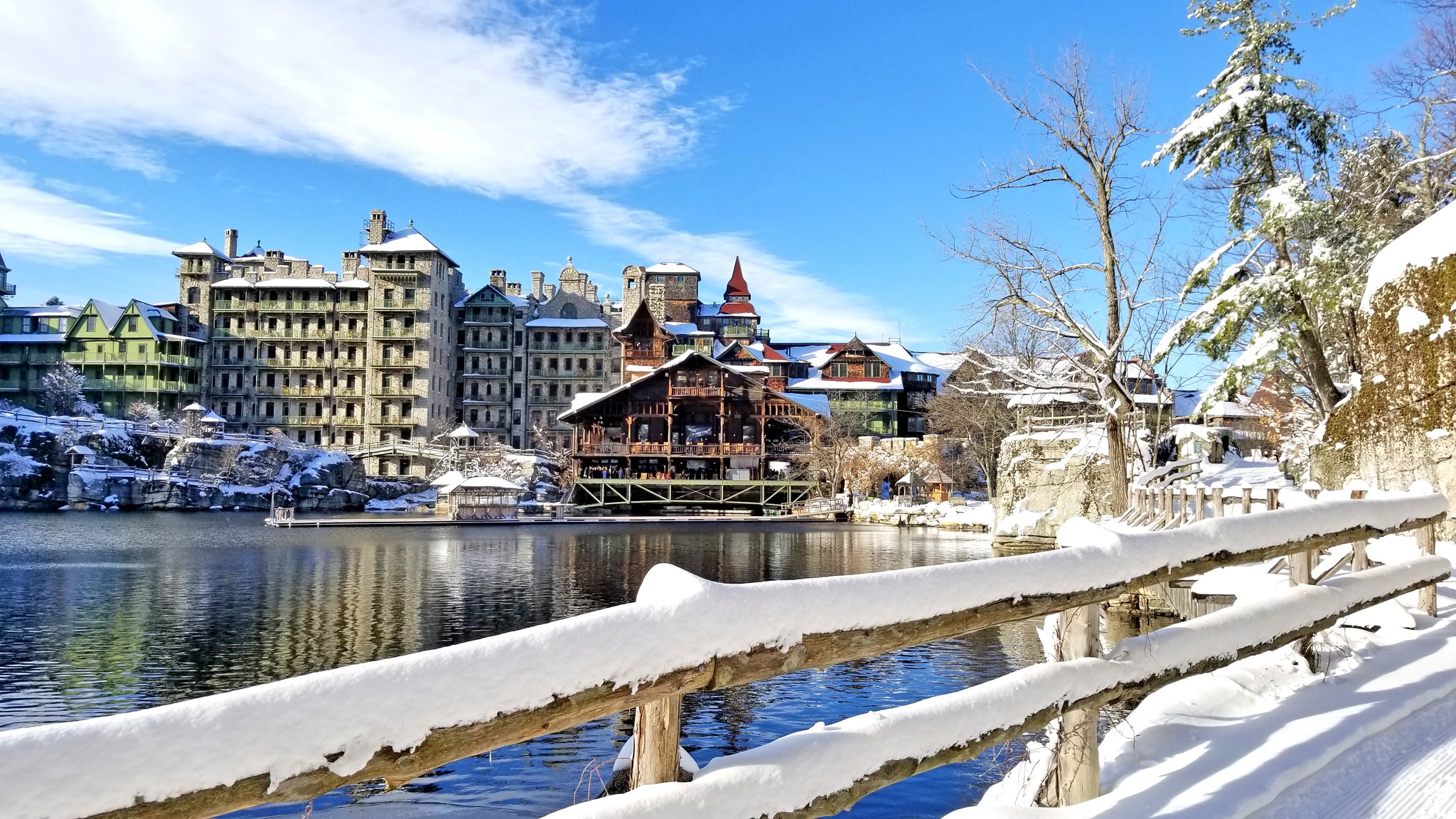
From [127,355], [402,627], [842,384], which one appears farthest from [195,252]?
[402,627]

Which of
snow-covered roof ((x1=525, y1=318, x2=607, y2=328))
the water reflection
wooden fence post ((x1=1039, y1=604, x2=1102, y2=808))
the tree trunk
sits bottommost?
the water reflection

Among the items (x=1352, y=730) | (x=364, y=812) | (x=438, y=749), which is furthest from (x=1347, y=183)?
(x=438, y=749)

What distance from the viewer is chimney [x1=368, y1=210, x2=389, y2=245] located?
8050cm

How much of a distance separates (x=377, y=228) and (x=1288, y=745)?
278 feet

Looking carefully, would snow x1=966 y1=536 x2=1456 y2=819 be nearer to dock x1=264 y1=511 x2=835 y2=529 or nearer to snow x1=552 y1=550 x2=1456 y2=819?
snow x1=552 y1=550 x2=1456 y2=819

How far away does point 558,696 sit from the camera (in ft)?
7.35

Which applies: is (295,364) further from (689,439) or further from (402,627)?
(402,627)

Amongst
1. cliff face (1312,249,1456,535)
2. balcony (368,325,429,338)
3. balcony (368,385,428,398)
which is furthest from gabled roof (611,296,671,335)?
cliff face (1312,249,1456,535)

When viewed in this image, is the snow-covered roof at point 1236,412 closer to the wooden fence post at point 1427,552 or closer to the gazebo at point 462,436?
the wooden fence post at point 1427,552

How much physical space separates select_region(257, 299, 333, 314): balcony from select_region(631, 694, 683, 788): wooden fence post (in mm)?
83588

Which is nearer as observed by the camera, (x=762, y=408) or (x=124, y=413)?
(x=762, y=408)

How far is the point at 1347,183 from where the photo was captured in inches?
813

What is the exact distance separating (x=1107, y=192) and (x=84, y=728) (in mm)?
17696

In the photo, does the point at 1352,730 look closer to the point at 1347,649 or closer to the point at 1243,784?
the point at 1243,784
